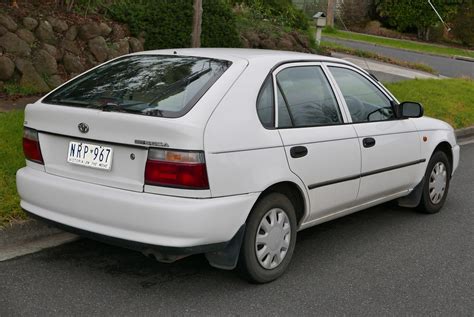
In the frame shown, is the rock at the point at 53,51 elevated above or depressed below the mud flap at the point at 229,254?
above

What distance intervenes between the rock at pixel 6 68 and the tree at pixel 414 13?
28.8m

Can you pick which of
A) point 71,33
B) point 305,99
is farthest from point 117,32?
point 305,99

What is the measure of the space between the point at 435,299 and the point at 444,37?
114 feet

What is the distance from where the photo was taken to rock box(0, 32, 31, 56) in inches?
349

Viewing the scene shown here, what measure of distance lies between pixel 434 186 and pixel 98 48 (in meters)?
5.99

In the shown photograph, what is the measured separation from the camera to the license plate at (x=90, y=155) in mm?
3750

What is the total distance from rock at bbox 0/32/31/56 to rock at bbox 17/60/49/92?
0.20 meters

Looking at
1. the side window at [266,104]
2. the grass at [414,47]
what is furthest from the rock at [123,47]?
the grass at [414,47]

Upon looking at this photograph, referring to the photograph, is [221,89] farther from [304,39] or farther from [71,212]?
[304,39]

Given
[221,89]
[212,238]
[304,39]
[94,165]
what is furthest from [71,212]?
[304,39]

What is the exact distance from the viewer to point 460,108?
37.8 feet

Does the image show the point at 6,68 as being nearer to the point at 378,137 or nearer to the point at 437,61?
the point at 378,137

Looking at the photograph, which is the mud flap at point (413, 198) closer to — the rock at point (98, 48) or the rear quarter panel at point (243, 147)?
the rear quarter panel at point (243, 147)

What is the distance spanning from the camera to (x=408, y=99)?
11352 mm
